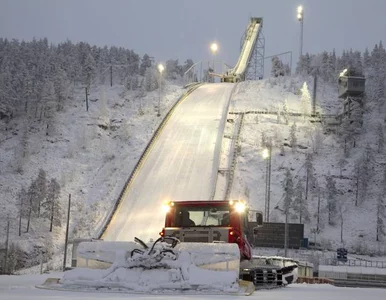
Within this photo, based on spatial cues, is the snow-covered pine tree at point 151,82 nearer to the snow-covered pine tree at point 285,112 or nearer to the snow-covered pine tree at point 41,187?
the snow-covered pine tree at point 285,112

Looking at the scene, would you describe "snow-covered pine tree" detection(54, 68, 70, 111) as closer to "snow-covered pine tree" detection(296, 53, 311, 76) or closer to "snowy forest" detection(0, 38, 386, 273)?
"snowy forest" detection(0, 38, 386, 273)

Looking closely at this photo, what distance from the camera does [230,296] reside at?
12.4 metres

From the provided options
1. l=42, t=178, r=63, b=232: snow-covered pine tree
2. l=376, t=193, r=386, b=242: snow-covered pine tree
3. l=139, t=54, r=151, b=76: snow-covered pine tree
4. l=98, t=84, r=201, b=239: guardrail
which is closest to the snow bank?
l=98, t=84, r=201, b=239: guardrail

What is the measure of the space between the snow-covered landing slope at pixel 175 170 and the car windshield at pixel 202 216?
29635 millimetres

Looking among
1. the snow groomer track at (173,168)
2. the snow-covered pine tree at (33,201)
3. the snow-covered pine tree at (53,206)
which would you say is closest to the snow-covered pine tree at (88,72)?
the snow groomer track at (173,168)

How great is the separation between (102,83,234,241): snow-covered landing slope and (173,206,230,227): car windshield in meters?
29.6

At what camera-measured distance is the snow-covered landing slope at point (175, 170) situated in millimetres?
52094

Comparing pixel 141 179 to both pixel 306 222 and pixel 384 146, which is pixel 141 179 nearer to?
pixel 306 222

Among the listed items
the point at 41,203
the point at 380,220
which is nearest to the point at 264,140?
the point at 380,220

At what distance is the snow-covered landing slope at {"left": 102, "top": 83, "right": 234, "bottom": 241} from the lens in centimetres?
5209

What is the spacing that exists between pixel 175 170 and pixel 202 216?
46.2 m

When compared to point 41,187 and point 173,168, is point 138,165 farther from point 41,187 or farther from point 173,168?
point 41,187

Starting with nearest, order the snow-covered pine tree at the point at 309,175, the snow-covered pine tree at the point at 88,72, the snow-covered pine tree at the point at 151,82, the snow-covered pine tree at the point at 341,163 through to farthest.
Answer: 1. the snow-covered pine tree at the point at 309,175
2. the snow-covered pine tree at the point at 341,163
3. the snow-covered pine tree at the point at 151,82
4. the snow-covered pine tree at the point at 88,72

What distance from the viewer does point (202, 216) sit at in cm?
1848
